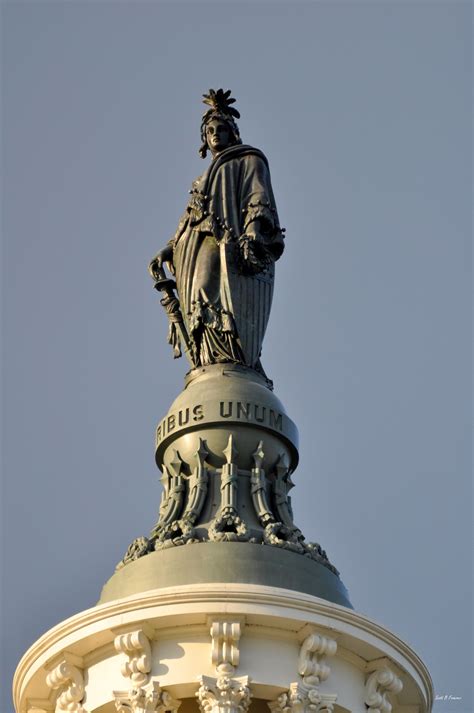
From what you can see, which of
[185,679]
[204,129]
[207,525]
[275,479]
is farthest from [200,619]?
[204,129]

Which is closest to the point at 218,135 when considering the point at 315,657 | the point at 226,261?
the point at 226,261

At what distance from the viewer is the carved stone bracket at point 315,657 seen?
747 inches

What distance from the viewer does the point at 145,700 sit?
18.6 m

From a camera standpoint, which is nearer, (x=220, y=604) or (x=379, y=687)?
(x=220, y=604)

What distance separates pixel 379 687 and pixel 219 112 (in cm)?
1182

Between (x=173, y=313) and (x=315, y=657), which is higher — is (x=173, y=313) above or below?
above

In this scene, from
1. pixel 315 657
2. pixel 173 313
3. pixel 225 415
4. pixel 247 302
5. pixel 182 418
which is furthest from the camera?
pixel 173 313

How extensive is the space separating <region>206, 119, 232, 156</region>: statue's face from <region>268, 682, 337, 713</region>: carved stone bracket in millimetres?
11304

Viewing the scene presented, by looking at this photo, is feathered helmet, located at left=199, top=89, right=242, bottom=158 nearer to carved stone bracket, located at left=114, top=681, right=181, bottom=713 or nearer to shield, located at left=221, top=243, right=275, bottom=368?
shield, located at left=221, top=243, right=275, bottom=368

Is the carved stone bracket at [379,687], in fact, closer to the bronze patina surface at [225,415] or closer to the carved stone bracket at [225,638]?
the bronze patina surface at [225,415]

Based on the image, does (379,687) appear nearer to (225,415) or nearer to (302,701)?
(302,701)

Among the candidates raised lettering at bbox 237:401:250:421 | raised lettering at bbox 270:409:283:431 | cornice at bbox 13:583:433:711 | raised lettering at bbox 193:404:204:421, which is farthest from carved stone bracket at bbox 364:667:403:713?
raised lettering at bbox 193:404:204:421

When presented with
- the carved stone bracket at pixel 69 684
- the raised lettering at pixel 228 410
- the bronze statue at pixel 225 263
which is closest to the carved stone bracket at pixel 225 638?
the carved stone bracket at pixel 69 684

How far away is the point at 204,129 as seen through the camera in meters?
26.9
